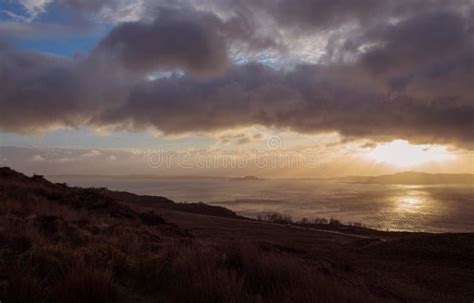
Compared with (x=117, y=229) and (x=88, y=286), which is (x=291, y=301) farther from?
(x=117, y=229)

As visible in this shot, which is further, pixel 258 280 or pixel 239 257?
pixel 239 257

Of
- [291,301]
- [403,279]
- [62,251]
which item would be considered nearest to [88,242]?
[62,251]

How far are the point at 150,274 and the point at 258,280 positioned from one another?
169cm

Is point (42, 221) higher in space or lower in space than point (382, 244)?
higher

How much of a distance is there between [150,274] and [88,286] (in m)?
1.24

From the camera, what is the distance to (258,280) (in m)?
6.47

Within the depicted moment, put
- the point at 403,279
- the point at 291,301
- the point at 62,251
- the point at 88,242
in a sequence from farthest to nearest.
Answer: the point at 403,279
the point at 88,242
the point at 62,251
the point at 291,301

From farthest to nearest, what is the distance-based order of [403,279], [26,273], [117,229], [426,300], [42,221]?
[403,279] → [117,229] → [42,221] → [426,300] → [26,273]

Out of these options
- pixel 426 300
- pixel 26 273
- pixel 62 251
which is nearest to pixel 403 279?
pixel 426 300

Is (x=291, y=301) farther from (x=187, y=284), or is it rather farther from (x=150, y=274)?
(x=150, y=274)

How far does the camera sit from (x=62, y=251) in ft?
22.4

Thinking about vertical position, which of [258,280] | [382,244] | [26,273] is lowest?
[382,244]

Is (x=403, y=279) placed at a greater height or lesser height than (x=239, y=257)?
lesser

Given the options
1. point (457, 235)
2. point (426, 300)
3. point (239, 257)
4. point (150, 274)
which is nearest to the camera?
point (150, 274)
